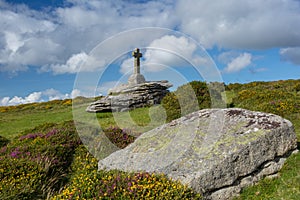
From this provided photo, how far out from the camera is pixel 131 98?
24.6 m

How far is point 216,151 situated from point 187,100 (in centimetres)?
1189

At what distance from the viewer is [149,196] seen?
604cm

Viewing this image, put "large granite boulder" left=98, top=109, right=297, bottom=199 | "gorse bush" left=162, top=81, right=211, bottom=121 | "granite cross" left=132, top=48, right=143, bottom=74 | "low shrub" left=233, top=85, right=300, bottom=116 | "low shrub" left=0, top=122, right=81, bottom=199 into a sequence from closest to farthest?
1. "large granite boulder" left=98, top=109, right=297, bottom=199
2. "low shrub" left=0, top=122, right=81, bottom=199
3. "low shrub" left=233, top=85, right=300, bottom=116
4. "gorse bush" left=162, top=81, right=211, bottom=121
5. "granite cross" left=132, top=48, right=143, bottom=74

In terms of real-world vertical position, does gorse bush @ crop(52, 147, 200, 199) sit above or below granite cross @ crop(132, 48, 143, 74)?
below

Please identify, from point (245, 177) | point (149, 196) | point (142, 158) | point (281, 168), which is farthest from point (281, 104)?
point (149, 196)

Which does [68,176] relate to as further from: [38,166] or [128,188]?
[128,188]

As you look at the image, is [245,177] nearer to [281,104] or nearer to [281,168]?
[281,168]

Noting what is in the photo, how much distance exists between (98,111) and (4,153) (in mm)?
13691

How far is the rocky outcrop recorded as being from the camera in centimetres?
2469

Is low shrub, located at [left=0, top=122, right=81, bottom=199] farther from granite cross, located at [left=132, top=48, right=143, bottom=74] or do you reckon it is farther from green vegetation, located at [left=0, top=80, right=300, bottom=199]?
granite cross, located at [left=132, top=48, right=143, bottom=74]

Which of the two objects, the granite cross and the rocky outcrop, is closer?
the rocky outcrop

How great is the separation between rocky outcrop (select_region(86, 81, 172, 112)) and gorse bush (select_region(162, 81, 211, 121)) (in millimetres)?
5421

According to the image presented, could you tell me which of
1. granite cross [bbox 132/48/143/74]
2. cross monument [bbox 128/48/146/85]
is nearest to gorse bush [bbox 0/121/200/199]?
cross monument [bbox 128/48/146/85]

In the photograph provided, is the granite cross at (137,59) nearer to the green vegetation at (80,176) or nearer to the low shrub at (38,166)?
the green vegetation at (80,176)
